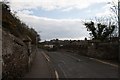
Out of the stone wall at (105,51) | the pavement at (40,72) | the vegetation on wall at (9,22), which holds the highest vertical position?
the vegetation on wall at (9,22)

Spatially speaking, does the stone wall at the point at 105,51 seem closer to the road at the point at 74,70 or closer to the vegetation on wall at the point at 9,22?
the road at the point at 74,70

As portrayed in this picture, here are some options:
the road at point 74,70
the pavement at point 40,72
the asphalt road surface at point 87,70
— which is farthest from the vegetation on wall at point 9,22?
the asphalt road surface at point 87,70

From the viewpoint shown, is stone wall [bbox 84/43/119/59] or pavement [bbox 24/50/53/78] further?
stone wall [bbox 84/43/119/59]

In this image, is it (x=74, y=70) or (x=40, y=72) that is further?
(x=74, y=70)

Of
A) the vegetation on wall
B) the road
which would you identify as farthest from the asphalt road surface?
the vegetation on wall

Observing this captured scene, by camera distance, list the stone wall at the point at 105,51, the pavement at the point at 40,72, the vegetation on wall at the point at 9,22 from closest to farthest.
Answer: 1. the vegetation on wall at the point at 9,22
2. the pavement at the point at 40,72
3. the stone wall at the point at 105,51

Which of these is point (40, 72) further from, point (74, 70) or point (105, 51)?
point (105, 51)

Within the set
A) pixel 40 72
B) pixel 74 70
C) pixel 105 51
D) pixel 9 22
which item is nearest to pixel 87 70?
pixel 74 70

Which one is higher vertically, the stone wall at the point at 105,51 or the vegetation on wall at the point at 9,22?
the vegetation on wall at the point at 9,22

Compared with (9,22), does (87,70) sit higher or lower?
lower

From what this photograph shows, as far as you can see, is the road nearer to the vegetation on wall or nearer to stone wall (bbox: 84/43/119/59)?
the vegetation on wall

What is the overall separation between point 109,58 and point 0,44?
25.2 m

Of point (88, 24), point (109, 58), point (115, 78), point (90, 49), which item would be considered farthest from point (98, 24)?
point (115, 78)

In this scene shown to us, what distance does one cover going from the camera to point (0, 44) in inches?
447
